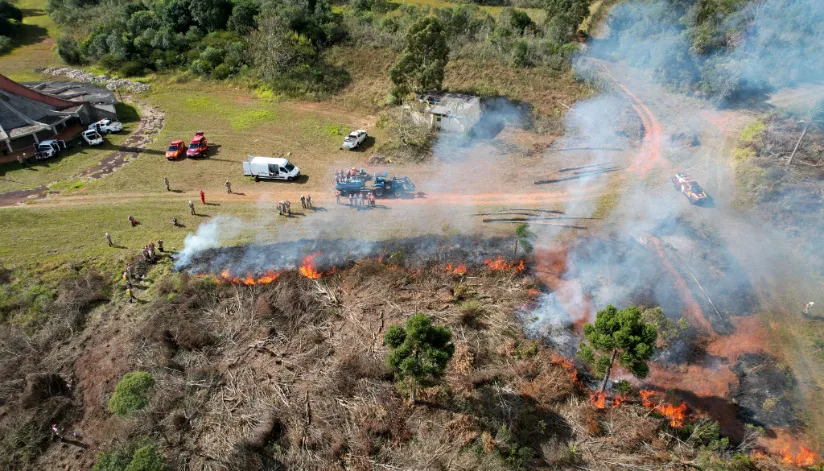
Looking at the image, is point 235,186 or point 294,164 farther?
point 294,164

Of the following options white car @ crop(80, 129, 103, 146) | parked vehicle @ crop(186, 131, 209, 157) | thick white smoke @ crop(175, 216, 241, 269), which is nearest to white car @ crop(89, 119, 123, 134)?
white car @ crop(80, 129, 103, 146)

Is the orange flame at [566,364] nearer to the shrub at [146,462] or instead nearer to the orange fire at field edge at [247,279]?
the orange fire at field edge at [247,279]

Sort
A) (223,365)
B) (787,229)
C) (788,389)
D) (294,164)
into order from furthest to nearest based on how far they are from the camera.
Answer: (294,164), (787,229), (223,365), (788,389)

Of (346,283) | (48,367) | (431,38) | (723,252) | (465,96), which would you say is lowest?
(48,367)

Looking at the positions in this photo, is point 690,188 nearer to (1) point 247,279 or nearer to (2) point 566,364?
(2) point 566,364

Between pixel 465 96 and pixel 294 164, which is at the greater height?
pixel 465 96

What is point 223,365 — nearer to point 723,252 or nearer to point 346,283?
point 346,283

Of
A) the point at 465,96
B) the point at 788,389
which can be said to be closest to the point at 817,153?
the point at 788,389

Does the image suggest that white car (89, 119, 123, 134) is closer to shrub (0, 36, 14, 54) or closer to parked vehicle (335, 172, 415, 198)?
parked vehicle (335, 172, 415, 198)

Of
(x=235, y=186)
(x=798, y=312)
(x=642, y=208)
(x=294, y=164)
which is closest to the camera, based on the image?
(x=798, y=312)
